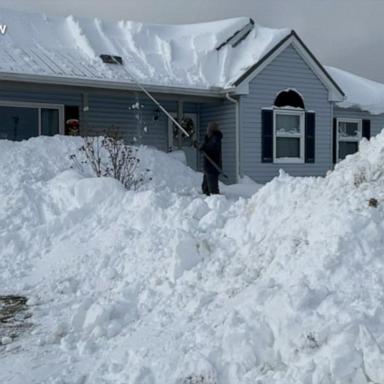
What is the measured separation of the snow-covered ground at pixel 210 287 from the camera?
3.94 metres

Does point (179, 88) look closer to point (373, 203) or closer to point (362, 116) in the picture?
point (362, 116)

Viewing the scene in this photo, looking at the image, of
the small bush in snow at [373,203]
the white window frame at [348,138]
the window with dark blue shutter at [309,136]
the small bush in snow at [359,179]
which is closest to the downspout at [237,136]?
the window with dark blue shutter at [309,136]

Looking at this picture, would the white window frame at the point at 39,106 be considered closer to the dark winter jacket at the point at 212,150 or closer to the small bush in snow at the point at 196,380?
the dark winter jacket at the point at 212,150

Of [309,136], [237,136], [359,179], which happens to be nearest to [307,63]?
[309,136]

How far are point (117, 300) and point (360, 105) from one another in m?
15.5

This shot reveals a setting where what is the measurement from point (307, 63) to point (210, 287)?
13.1 meters

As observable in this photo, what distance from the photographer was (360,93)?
20.2 meters

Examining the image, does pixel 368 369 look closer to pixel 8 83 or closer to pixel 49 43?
pixel 8 83

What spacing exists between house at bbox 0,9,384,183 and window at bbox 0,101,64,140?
25 mm

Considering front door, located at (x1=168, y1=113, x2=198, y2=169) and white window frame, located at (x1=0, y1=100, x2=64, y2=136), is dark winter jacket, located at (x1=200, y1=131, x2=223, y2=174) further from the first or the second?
white window frame, located at (x1=0, y1=100, x2=64, y2=136)

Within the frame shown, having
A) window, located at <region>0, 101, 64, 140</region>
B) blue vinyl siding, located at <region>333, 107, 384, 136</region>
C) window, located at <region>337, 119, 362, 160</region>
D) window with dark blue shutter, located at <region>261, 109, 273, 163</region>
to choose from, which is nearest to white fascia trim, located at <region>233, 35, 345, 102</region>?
window with dark blue shutter, located at <region>261, 109, 273, 163</region>

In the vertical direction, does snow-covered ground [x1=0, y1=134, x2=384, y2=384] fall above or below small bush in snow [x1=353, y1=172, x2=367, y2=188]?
below

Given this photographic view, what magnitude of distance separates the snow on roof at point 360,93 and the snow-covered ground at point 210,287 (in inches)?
494

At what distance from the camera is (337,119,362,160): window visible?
19047 mm
